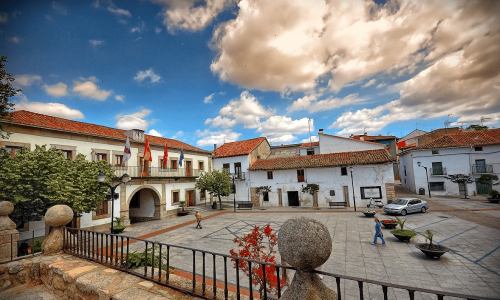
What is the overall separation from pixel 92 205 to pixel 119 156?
22.2ft

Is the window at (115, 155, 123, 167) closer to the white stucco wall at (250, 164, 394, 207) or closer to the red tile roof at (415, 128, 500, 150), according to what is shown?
the white stucco wall at (250, 164, 394, 207)

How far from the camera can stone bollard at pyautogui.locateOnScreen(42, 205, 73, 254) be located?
224 inches

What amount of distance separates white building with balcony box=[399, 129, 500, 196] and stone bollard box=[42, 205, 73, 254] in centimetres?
3299

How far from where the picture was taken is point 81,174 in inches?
473

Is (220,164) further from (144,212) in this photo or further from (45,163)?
(45,163)

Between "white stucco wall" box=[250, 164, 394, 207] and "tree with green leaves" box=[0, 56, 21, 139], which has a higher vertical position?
"tree with green leaves" box=[0, 56, 21, 139]

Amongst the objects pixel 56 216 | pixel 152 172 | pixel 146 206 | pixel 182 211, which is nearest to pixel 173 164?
pixel 152 172

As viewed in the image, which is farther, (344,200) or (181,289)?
(344,200)

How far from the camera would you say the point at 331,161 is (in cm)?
2433

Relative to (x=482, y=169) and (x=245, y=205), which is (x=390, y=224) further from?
(x=482, y=169)

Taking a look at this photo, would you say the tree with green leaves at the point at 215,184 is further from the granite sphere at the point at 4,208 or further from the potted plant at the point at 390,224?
the granite sphere at the point at 4,208

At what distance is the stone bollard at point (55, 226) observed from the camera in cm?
569

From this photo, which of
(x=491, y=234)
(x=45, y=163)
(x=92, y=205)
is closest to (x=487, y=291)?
(x=491, y=234)

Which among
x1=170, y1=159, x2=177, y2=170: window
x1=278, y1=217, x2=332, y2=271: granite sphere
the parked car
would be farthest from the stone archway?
the parked car
